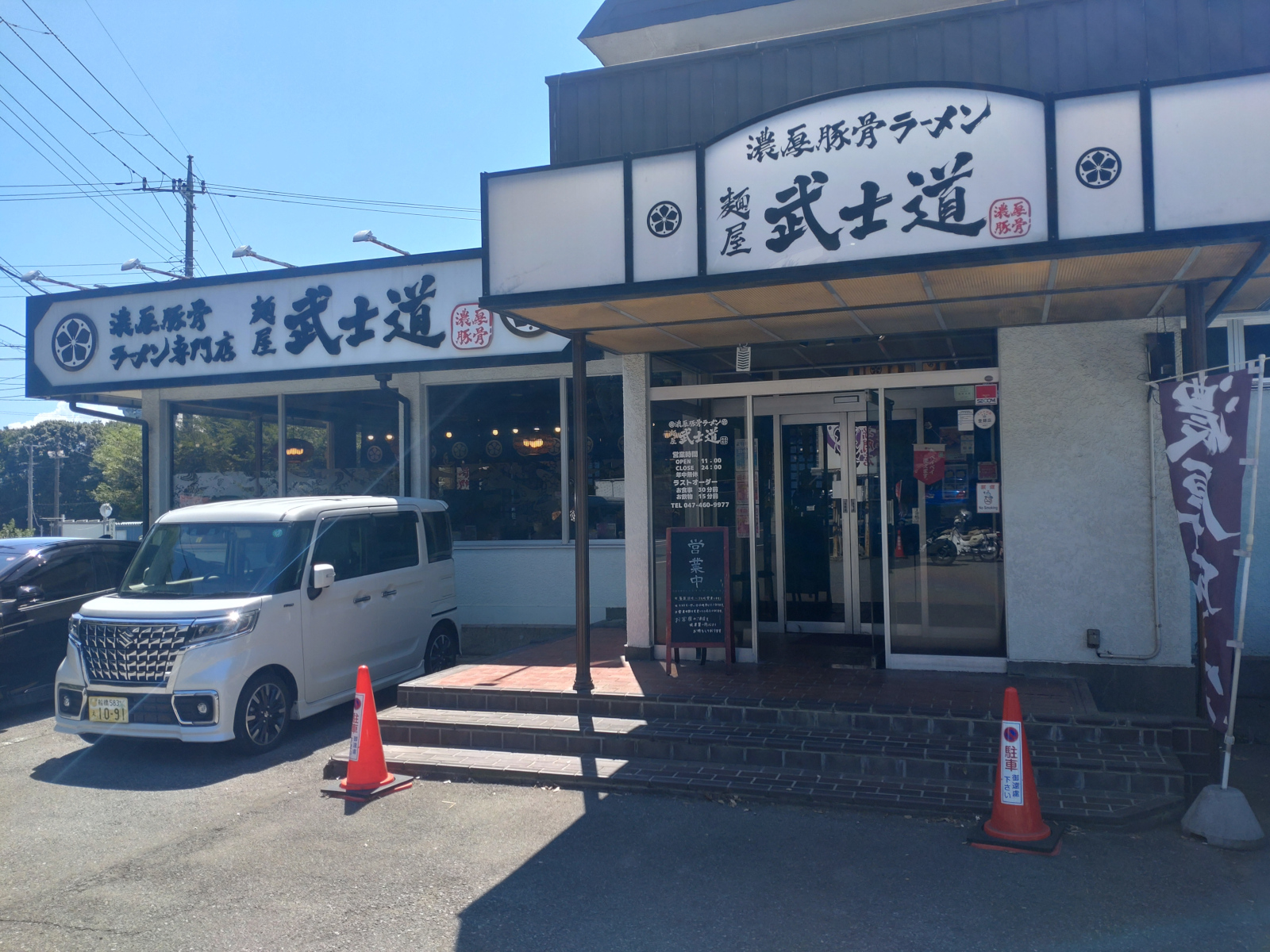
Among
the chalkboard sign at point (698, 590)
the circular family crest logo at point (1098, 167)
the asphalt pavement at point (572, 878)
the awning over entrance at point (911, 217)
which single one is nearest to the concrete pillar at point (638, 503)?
the chalkboard sign at point (698, 590)

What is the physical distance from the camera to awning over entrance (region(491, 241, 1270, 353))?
5551 millimetres

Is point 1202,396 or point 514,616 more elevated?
point 1202,396

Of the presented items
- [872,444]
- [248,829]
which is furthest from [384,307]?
[248,829]

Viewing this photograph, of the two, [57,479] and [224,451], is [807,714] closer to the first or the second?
[224,451]

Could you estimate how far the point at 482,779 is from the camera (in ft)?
20.9

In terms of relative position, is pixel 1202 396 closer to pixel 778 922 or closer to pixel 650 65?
pixel 778 922

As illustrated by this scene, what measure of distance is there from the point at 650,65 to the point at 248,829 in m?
6.87

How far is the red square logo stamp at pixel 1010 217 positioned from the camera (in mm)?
5348

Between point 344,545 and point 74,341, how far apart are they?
289 inches

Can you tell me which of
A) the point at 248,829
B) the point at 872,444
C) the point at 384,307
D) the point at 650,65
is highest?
the point at 650,65

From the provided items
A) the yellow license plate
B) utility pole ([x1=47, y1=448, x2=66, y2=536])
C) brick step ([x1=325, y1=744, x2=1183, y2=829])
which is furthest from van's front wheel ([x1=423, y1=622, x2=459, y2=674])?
utility pole ([x1=47, y1=448, x2=66, y2=536])

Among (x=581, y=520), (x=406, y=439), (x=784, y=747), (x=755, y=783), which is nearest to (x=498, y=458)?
(x=406, y=439)

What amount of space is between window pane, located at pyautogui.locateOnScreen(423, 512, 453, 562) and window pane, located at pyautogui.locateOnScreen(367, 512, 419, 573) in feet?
0.76

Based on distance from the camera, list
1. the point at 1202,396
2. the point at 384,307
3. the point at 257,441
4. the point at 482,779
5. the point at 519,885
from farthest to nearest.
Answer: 1. the point at 257,441
2. the point at 384,307
3. the point at 482,779
4. the point at 1202,396
5. the point at 519,885
